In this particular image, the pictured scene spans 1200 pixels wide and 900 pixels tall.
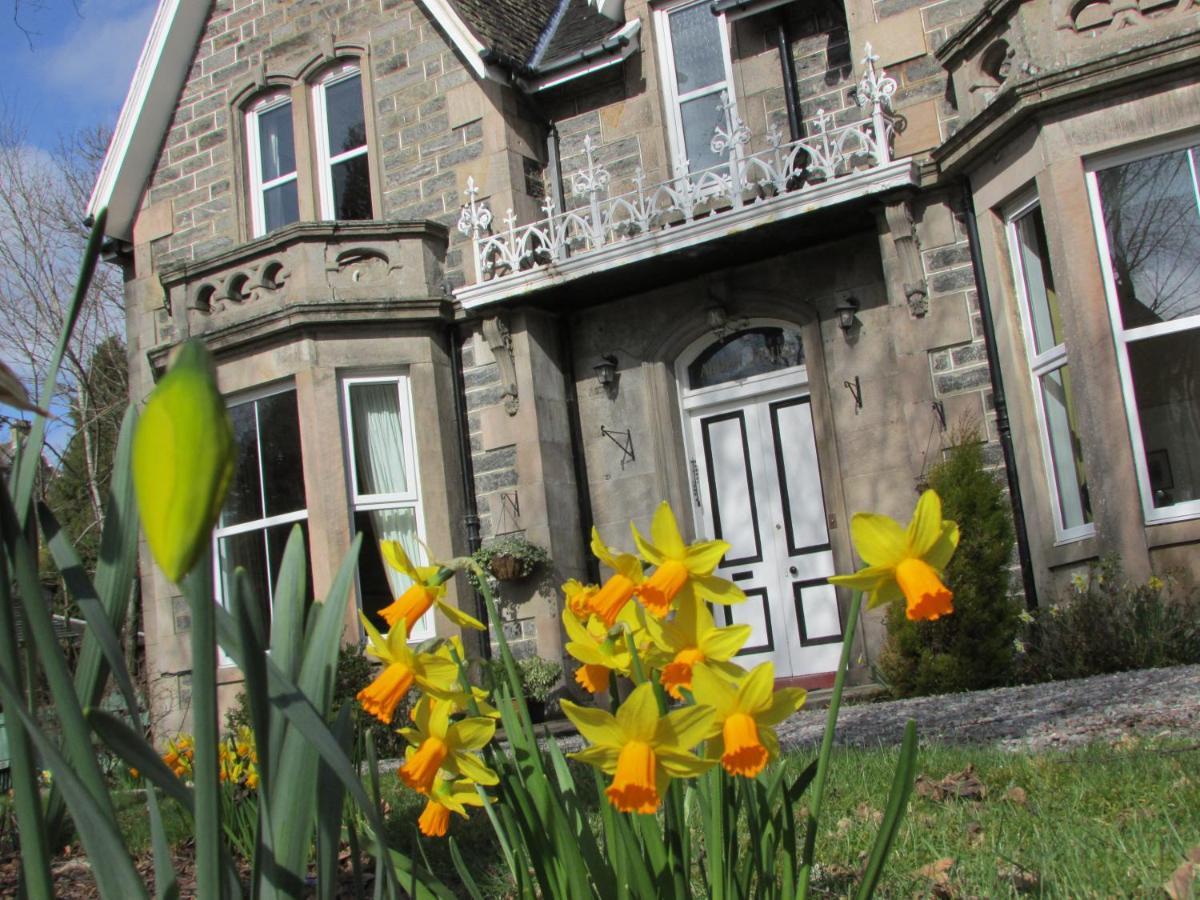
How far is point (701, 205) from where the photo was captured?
428 inches

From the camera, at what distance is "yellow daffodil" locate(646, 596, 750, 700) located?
4.83 feet

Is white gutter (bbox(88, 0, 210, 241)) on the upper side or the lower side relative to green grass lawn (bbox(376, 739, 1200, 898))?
upper

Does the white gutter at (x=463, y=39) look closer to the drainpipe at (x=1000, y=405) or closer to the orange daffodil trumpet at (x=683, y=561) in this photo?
the drainpipe at (x=1000, y=405)

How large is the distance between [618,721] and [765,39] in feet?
34.1

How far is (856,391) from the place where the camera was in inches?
400

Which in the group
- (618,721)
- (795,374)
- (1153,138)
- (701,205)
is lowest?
(618,721)

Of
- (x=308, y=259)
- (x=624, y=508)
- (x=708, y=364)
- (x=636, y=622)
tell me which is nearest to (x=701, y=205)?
(x=708, y=364)

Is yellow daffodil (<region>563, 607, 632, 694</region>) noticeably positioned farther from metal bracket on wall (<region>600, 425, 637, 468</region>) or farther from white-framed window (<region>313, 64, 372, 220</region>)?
white-framed window (<region>313, 64, 372, 220</region>)

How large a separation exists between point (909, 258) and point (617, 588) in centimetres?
851

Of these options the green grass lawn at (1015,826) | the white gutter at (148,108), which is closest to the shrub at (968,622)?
the green grass lawn at (1015,826)

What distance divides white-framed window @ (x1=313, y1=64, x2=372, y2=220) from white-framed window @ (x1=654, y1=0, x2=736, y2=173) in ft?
10.4

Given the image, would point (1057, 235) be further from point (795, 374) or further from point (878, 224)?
point (795, 374)

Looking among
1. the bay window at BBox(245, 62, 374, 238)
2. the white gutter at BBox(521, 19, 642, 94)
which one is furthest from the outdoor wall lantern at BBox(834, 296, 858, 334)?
the bay window at BBox(245, 62, 374, 238)

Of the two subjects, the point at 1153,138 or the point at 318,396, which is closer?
the point at 1153,138
